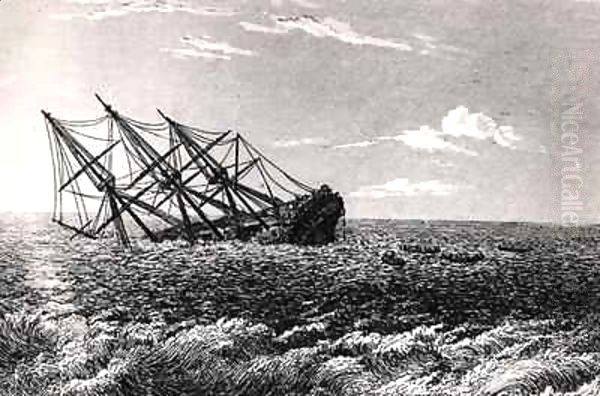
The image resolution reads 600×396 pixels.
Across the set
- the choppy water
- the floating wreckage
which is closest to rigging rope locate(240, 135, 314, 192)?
the floating wreckage

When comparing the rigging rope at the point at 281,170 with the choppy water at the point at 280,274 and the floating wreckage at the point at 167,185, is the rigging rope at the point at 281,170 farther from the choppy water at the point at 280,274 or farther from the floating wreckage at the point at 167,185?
the choppy water at the point at 280,274

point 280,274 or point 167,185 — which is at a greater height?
point 167,185

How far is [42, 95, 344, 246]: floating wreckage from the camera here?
11.1ft

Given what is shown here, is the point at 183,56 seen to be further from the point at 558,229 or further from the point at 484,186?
the point at 558,229

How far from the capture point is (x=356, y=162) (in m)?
3.45

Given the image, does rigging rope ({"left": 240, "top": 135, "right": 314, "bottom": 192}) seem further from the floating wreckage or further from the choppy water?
the choppy water

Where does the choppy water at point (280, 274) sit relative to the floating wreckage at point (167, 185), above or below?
below

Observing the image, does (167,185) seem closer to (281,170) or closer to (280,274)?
(281,170)

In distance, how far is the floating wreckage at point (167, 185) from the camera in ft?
11.1

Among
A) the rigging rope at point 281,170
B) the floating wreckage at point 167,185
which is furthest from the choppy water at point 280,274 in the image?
the rigging rope at point 281,170

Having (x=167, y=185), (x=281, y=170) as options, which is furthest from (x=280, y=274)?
(x=167, y=185)

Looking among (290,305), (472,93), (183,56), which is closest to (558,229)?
(472,93)

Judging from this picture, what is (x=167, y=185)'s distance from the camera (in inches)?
137

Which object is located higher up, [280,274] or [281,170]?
[281,170]
